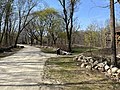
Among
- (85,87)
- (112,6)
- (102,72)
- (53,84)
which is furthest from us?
(112,6)

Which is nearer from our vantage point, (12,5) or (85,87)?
(85,87)

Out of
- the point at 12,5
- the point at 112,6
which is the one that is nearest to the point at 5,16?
the point at 12,5

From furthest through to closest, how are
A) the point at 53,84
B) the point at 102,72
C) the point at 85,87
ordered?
the point at 102,72
the point at 53,84
the point at 85,87

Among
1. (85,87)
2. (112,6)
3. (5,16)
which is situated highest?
(5,16)

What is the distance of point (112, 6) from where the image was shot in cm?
1492

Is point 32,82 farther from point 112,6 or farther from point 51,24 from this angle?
point 51,24

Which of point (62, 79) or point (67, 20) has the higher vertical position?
point (67, 20)

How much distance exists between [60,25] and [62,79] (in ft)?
203

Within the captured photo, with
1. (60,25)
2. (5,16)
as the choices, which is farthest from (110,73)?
(60,25)

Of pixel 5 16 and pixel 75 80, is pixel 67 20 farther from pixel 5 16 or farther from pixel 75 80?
pixel 75 80

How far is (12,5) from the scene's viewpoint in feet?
160

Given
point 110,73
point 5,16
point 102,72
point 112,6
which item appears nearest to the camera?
point 110,73

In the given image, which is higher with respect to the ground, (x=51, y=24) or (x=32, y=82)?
(x=51, y=24)

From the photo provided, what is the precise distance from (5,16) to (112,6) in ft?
118
